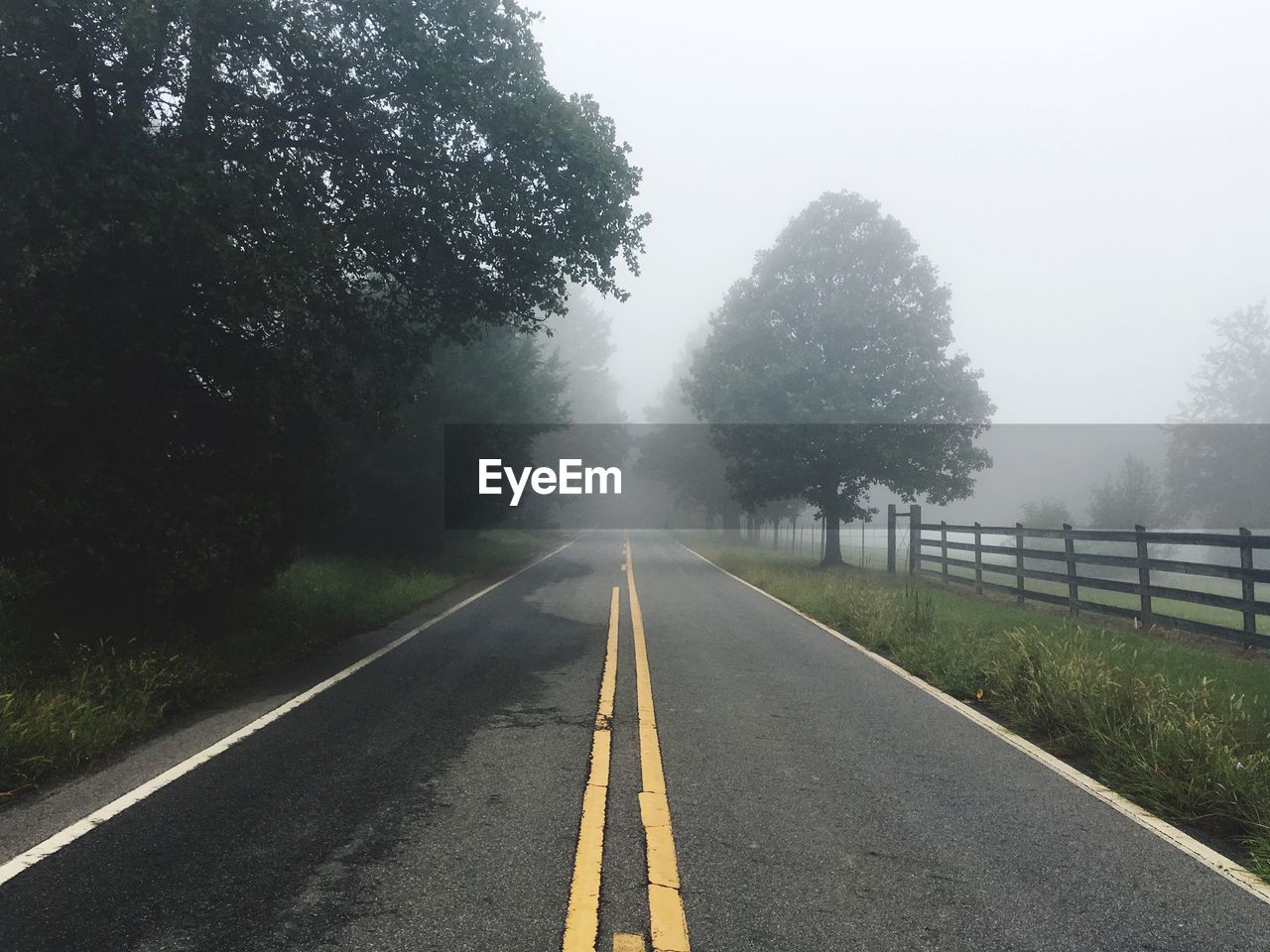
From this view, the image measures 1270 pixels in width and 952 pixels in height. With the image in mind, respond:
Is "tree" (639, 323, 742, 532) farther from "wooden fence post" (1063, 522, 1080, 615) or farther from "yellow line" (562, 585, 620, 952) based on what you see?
"yellow line" (562, 585, 620, 952)

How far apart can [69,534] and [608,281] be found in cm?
682

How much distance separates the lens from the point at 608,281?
426 inches

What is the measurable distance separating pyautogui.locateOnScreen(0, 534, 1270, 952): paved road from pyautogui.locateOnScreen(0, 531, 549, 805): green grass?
3.04ft

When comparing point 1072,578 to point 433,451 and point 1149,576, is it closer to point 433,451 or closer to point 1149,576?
point 1149,576

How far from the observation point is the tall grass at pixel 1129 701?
15.0ft

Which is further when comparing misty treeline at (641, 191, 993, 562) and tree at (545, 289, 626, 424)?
tree at (545, 289, 626, 424)

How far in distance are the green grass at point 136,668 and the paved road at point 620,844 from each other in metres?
0.93

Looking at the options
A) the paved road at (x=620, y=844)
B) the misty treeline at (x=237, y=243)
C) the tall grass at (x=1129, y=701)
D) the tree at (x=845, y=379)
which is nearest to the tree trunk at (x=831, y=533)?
the tree at (x=845, y=379)

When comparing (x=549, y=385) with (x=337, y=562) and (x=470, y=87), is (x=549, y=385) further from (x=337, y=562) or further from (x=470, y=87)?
(x=470, y=87)

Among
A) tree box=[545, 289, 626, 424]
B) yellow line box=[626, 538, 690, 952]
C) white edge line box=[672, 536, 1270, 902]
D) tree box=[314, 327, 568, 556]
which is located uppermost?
tree box=[545, 289, 626, 424]

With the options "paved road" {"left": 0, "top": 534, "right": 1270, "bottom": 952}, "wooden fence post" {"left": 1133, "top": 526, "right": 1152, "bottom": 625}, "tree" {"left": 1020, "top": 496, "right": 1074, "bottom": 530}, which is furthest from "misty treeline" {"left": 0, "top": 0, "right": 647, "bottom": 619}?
"tree" {"left": 1020, "top": 496, "right": 1074, "bottom": 530}

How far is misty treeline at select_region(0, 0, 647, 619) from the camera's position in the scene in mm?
6773

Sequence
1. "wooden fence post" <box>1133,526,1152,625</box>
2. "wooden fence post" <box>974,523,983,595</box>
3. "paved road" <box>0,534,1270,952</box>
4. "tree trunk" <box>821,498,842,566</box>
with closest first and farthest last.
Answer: "paved road" <box>0,534,1270,952</box> → "wooden fence post" <box>1133,526,1152,625</box> → "wooden fence post" <box>974,523,983,595</box> → "tree trunk" <box>821,498,842,566</box>

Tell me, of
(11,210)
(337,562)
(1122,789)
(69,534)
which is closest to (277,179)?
(11,210)
